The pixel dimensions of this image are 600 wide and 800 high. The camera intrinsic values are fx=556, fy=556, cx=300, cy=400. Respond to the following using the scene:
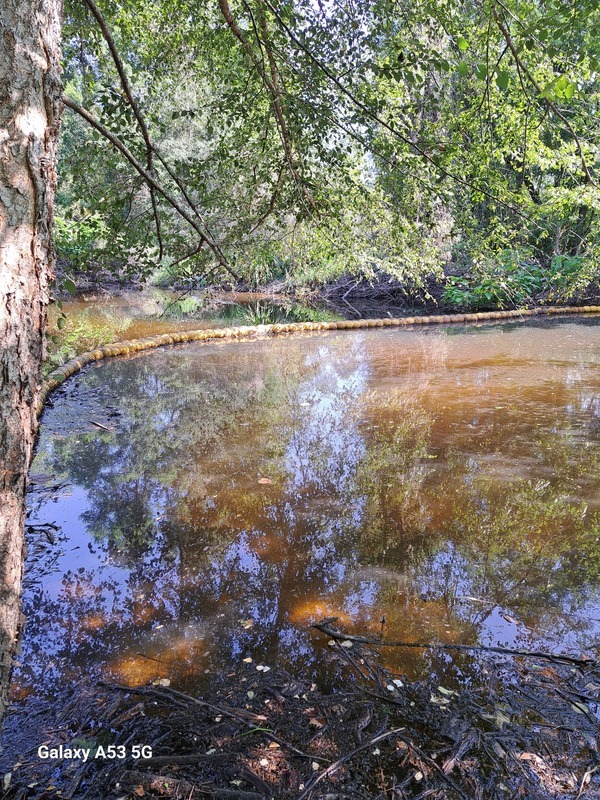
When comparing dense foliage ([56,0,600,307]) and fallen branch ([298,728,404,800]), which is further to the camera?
dense foliage ([56,0,600,307])

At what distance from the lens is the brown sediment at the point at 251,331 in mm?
7277

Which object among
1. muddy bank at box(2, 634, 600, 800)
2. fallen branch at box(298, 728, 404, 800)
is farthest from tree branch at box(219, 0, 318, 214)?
fallen branch at box(298, 728, 404, 800)

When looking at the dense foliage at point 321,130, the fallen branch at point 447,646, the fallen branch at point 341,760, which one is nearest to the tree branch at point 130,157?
the dense foliage at point 321,130

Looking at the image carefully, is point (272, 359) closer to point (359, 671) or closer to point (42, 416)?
point (42, 416)

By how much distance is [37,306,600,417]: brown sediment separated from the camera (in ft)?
23.9

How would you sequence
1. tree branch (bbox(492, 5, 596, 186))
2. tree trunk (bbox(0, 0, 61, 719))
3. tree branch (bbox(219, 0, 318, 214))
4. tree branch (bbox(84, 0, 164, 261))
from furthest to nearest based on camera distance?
tree branch (bbox(219, 0, 318, 214)), tree branch (bbox(492, 5, 596, 186)), tree branch (bbox(84, 0, 164, 261)), tree trunk (bbox(0, 0, 61, 719))

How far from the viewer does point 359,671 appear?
2.00 meters

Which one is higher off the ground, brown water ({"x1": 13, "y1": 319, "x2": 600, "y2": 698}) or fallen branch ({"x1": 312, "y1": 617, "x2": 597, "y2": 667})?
brown water ({"x1": 13, "y1": 319, "x2": 600, "y2": 698})

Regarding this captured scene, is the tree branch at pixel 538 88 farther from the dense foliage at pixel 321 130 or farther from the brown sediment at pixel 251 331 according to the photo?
the brown sediment at pixel 251 331

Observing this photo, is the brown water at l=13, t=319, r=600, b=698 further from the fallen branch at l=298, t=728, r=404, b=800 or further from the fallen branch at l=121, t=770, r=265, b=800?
the fallen branch at l=121, t=770, r=265, b=800

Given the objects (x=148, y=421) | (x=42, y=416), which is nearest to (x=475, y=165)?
(x=148, y=421)

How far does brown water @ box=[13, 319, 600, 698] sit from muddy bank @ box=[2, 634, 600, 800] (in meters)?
0.12

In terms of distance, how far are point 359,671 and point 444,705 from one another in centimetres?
32

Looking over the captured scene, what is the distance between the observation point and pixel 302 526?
317cm
